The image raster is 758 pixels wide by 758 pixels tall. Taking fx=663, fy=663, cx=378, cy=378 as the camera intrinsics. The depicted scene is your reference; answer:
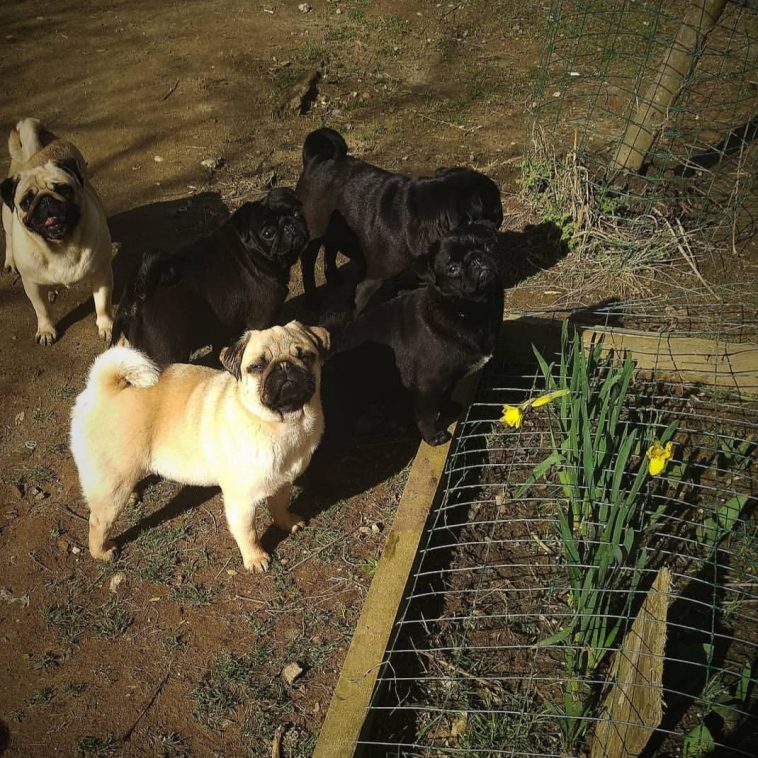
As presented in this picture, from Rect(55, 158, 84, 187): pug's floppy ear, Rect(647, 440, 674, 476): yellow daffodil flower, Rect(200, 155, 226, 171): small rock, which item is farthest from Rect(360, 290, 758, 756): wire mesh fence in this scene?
Rect(200, 155, 226, 171): small rock

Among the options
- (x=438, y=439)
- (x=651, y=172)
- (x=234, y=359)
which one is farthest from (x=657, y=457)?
(x=651, y=172)

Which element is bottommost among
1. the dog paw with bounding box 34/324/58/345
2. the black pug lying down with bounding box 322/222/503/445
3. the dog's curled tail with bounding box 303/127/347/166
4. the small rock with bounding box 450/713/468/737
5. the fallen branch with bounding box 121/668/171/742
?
the fallen branch with bounding box 121/668/171/742

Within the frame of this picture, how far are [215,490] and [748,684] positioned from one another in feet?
9.69

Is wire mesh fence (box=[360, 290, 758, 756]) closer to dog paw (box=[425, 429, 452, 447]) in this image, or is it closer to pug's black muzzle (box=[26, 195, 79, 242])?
dog paw (box=[425, 429, 452, 447])

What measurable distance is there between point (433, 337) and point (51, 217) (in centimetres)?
281

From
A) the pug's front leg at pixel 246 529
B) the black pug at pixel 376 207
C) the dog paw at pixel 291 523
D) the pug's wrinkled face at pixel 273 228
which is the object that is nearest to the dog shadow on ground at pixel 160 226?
the black pug at pixel 376 207

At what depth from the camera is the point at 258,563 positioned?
3.59 meters

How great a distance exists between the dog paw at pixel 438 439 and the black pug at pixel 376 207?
142 cm

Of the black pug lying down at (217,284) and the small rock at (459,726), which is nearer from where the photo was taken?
the small rock at (459,726)

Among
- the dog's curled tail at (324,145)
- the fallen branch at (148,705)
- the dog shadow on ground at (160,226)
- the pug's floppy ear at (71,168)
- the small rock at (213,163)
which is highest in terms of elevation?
the pug's floppy ear at (71,168)

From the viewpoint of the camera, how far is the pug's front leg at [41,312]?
16.1 ft

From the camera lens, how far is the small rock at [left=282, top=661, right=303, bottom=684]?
3.14 meters

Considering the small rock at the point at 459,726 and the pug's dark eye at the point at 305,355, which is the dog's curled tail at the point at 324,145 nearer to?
the pug's dark eye at the point at 305,355

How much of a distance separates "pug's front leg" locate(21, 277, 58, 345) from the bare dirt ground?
0.11m
